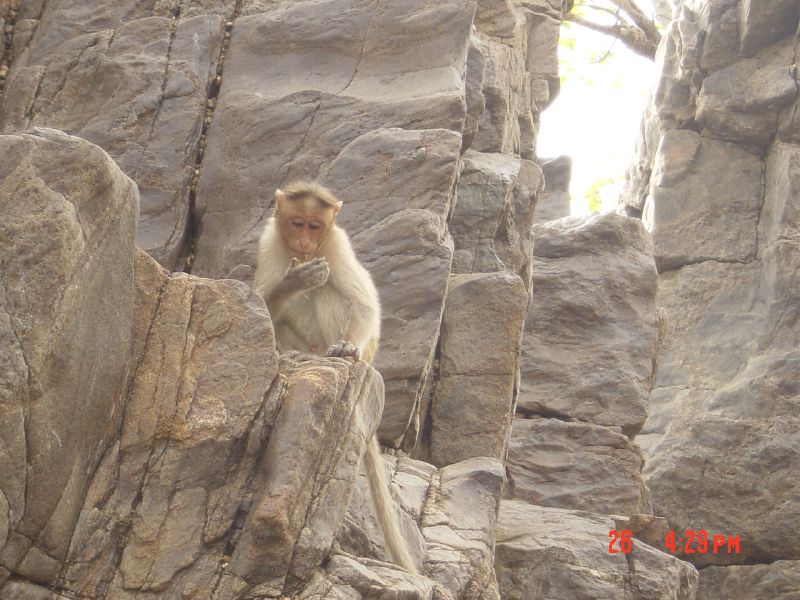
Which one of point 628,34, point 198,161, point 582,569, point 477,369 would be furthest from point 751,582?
point 628,34

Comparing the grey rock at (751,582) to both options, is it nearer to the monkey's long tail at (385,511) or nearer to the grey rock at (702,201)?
the grey rock at (702,201)

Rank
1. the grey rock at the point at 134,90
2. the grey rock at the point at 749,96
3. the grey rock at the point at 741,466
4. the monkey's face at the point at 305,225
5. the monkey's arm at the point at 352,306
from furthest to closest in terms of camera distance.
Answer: the grey rock at the point at 749,96, the grey rock at the point at 741,466, the grey rock at the point at 134,90, the monkey's face at the point at 305,225, the monkey's arm at the point at 352,306

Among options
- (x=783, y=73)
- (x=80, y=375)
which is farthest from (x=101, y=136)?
(x=783, y=73)

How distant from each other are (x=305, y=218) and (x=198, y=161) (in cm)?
218

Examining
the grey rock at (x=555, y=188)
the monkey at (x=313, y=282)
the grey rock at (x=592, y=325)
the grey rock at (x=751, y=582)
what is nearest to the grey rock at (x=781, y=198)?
the grey rock at (x=592, y=325)

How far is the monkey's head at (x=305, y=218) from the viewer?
657cm

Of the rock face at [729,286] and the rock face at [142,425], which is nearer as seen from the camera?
the rock face at [142,425]

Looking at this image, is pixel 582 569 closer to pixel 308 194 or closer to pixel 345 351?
pixel 345 351

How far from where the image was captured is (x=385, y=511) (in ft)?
18.2

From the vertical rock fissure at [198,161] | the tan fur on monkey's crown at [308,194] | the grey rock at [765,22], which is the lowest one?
the tan fur on monkey's crown at [308,194]

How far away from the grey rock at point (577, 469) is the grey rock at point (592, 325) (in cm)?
29

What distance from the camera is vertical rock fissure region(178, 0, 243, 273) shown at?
330 inches

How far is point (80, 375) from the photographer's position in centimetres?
439

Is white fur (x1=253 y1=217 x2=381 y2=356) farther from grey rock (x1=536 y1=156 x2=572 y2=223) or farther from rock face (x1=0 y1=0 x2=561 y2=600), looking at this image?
grey rock (x1=536 y1=156 x2=572 y2=223)
